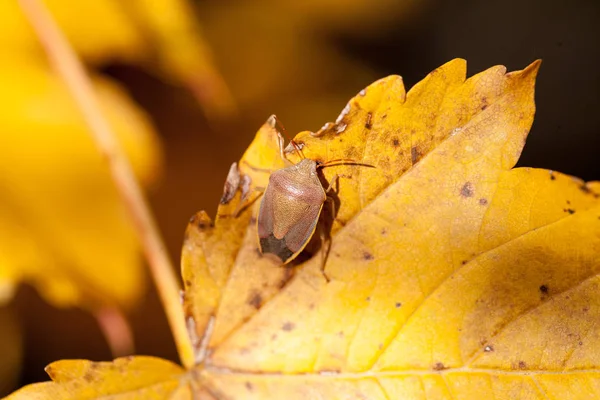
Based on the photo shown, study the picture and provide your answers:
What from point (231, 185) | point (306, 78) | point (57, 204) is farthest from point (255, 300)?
point (306, 78)

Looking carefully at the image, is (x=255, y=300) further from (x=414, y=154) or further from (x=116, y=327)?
(x=116, y=327)

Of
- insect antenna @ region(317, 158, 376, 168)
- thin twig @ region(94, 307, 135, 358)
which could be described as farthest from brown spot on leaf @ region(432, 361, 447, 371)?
thin twig @ region(94, 307, 135, 358)

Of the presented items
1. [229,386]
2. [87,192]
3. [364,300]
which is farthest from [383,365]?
[87,192]

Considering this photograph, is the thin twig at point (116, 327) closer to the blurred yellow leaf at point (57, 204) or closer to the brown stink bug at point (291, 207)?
the blurred yellow leaf at point (57, 204)

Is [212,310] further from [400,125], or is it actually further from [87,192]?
[87,192]

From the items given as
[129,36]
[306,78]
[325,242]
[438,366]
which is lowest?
[438,366]

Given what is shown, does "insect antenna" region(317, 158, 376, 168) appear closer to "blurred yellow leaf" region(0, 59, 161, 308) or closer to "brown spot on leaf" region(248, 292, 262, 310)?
"brown spot on leaf" region(248, 292, 262, 310)
